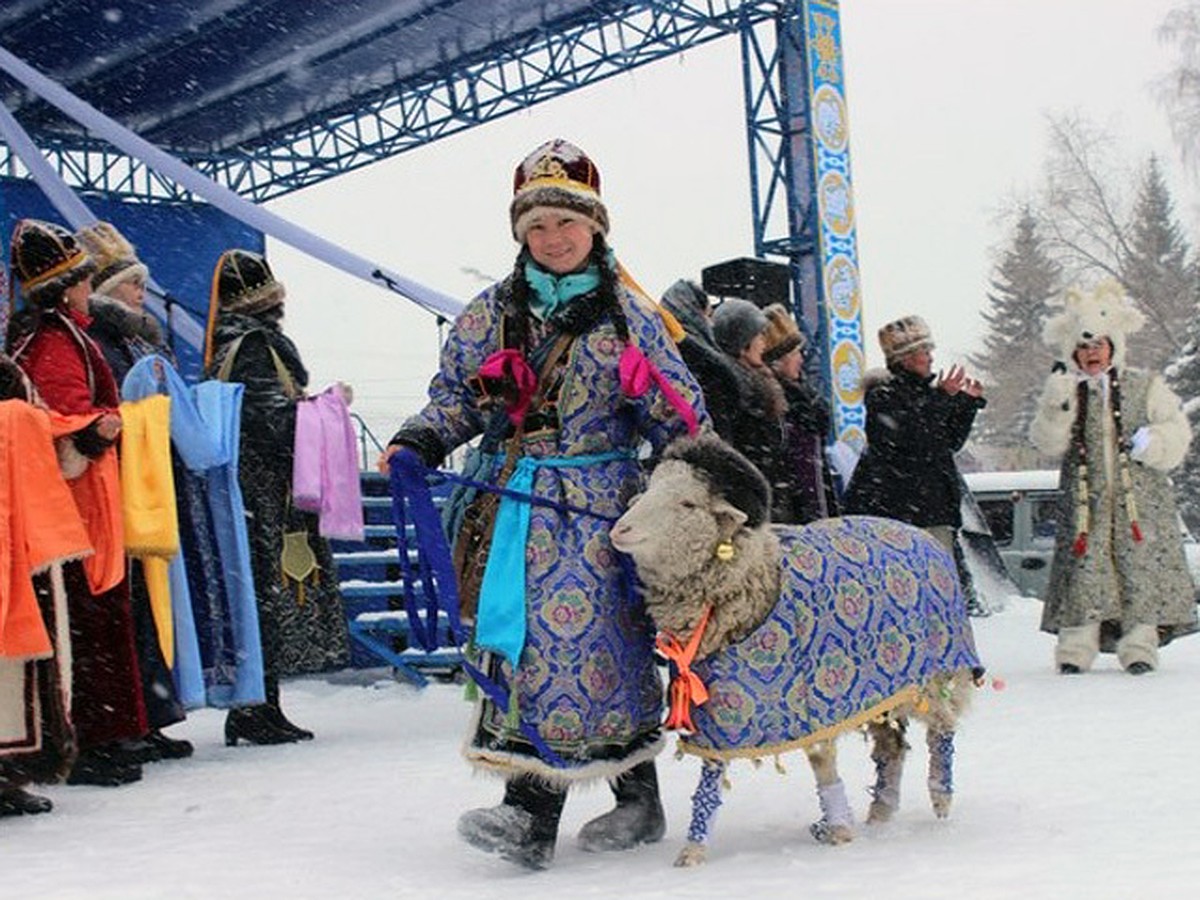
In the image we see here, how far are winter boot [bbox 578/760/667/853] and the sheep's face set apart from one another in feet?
1.84

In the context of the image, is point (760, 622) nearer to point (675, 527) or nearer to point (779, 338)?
point (675, 527)

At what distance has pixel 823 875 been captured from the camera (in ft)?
10.2

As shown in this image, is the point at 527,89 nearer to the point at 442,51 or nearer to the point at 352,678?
the point at 442,51

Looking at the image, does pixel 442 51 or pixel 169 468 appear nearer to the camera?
pixel 169 468

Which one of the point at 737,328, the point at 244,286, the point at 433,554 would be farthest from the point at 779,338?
the point at 433,554

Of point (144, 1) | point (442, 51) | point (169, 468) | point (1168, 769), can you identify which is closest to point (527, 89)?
point (442, 51)

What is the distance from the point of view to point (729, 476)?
3354 mm

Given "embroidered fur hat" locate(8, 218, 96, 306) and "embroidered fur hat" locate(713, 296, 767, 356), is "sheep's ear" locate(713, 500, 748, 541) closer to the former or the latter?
"embroidered fur hat" locate(713, 296, 767, 356)

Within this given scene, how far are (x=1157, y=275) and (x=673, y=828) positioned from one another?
37.2m

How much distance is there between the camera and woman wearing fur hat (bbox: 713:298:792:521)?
547 centimetres

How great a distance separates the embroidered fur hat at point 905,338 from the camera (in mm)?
6539

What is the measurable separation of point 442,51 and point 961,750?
11595 mm

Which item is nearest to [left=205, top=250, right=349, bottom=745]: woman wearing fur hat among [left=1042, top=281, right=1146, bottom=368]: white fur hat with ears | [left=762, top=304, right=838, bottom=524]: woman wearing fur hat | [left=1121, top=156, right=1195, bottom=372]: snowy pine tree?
[left=762, top=304, right=838, bottom=524]: woman wearing fur hat

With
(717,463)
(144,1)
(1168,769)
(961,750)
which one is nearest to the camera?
(717,463)
